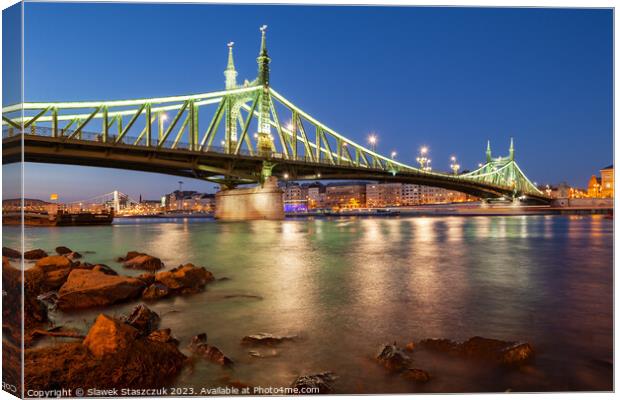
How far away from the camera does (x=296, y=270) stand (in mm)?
10297

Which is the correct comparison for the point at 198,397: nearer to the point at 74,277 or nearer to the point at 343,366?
the point at 343,366

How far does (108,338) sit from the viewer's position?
3.89m

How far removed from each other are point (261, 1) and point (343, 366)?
4.01 m

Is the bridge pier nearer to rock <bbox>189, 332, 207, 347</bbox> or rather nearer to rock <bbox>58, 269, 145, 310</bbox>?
rock <bbox>58, 269, 145, 310</bbox>

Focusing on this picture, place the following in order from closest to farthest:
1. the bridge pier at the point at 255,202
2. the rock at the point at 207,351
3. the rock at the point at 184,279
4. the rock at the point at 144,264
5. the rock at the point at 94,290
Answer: the rock at the point at 207,351 → the rock at the point at 94,290 → the rock at the point at 184,279 → the rock at the point at 144,264 → the bridge pier at the point at 255,202

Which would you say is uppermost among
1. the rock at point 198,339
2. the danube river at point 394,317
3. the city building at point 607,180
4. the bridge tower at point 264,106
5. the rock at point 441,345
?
the bridge tower at point 264,106

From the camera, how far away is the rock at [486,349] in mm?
4191

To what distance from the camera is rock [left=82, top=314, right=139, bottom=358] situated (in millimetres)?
3820

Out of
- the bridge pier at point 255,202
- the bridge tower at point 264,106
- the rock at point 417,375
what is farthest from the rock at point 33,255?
the bridge tower at point 264,106

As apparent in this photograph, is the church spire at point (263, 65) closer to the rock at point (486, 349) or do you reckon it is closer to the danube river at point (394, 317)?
the danube river at point (394, 317)

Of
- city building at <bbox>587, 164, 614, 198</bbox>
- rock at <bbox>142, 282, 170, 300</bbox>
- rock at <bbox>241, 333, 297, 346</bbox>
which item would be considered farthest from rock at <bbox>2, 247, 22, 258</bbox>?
city building at <bbox>587, 164, 614, 198</bbox>

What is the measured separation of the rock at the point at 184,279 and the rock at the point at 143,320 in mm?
1718

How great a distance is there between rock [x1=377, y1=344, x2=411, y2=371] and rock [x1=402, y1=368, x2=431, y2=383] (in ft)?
0.39

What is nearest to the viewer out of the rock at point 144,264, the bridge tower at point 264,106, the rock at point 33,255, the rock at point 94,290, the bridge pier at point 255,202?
the rock at point 94,290
